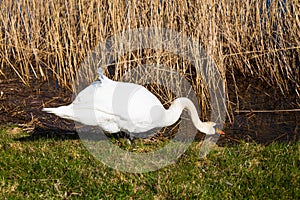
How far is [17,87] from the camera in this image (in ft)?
18.9

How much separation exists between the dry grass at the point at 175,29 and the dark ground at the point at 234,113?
0.16 meters

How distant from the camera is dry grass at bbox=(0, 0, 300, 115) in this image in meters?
4.41

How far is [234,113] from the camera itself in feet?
15.8

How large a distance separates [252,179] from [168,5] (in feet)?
6.29

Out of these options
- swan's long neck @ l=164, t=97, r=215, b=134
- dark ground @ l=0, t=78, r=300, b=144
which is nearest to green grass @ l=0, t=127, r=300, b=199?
swan's long neck @ l=164, t=97, r=215, b=134

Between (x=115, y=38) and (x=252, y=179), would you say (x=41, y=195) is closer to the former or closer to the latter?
(x=252, y=179)

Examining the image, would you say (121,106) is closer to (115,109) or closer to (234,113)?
(115,109)

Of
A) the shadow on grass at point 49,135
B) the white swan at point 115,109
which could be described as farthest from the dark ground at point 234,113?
the white swan at point 115,109

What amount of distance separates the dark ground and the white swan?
2.99ft

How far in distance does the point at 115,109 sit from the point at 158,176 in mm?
600

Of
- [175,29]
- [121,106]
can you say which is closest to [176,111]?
[121,106]

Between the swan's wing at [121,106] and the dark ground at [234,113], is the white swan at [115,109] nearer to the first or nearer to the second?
A: the swan's wing at [121,106]

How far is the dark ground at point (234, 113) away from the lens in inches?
172

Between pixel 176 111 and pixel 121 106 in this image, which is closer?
pixel 121 106
